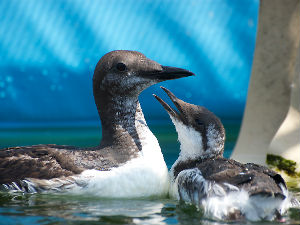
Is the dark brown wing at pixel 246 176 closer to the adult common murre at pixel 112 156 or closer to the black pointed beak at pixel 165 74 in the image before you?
the adult common murre at pixel 112 156

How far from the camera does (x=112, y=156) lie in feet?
16.2

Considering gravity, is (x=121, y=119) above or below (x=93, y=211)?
above

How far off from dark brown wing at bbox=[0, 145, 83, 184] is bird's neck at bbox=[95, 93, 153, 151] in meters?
0.42

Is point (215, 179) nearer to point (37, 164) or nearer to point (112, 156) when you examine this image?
point (112, 156)

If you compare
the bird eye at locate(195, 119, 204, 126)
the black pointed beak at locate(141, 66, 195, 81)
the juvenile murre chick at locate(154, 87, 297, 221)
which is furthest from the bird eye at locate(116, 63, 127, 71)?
the bird eye at locate(195, 119, 204, 126)

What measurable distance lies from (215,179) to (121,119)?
1.15 m

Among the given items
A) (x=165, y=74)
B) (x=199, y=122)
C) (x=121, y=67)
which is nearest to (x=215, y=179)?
(x=199, y=122)

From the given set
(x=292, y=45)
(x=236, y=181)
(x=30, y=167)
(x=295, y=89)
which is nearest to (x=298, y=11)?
(x=292, y=45)

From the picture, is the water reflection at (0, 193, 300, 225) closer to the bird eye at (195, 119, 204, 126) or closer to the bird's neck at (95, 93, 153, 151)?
the bird's neck at (95, 93, 153, 151)

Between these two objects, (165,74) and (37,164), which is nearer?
(37,164)

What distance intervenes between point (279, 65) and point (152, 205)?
2932mm

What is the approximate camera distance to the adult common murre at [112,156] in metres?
4.77

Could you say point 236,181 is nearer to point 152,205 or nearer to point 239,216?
point 239,216

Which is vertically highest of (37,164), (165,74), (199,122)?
(165,74)
